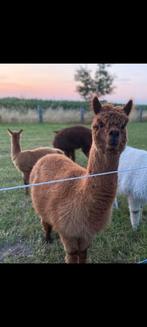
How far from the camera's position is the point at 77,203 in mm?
2068

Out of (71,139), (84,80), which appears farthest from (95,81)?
(71,139)

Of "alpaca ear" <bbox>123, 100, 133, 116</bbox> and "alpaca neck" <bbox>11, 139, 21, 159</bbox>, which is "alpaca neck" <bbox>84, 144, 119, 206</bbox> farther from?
"alpaca neck" <bbox>11, 139, 21, 159</bbox>

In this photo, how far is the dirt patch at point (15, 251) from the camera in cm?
296

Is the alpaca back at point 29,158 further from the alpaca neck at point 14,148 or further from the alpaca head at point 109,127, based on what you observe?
the alpaca head at point 109,127

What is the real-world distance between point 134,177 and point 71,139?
292cm

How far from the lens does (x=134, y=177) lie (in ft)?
11.0

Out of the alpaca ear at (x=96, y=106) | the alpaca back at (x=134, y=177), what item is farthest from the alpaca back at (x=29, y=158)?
the alpaca ear at (x=96, y=106)

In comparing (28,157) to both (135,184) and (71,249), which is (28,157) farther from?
(71,249)

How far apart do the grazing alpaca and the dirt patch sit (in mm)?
3187

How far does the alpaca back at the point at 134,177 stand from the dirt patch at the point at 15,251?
4.24ft

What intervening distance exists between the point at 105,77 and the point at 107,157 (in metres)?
25.5

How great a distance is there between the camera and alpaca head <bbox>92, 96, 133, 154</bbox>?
171cm
